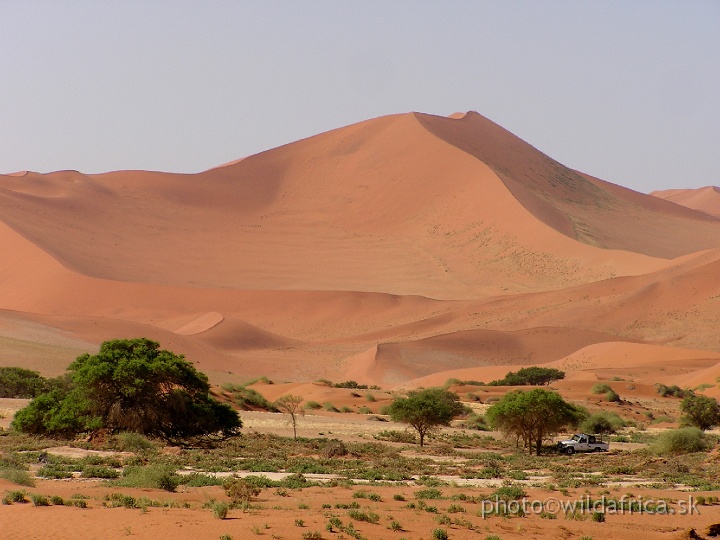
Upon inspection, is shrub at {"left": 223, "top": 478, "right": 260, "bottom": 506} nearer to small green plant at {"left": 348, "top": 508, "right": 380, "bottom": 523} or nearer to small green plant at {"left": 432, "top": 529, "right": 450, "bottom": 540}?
small green plant at {"left": 348, "top": 508, "right": 380, "bottom": 523}

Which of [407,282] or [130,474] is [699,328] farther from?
[130,474]

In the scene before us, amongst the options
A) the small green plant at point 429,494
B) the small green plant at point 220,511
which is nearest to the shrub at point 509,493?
the small green plant at point 429,494

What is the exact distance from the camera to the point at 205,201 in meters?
109

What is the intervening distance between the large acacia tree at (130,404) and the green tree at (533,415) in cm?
748

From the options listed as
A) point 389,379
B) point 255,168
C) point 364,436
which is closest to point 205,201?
point 255,168

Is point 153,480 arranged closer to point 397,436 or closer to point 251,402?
point 397,436

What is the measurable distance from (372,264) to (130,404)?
6669cm

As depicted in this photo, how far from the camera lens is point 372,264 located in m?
92.0

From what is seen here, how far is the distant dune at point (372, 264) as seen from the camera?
199 feet

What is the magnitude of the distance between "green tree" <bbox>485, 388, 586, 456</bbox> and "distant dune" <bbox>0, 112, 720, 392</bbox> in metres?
20.9

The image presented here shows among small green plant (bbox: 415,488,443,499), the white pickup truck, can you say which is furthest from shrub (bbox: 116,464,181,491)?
the white pickup truck

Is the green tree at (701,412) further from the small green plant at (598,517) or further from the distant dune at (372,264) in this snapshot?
the small green plant at (598,517)

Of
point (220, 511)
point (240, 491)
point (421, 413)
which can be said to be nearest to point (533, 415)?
point (421, 413)

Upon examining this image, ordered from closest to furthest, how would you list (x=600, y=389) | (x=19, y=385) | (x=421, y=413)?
1. (x=421, y=413)
2. (x=19, y=385)
3. (x=600, y=389)
